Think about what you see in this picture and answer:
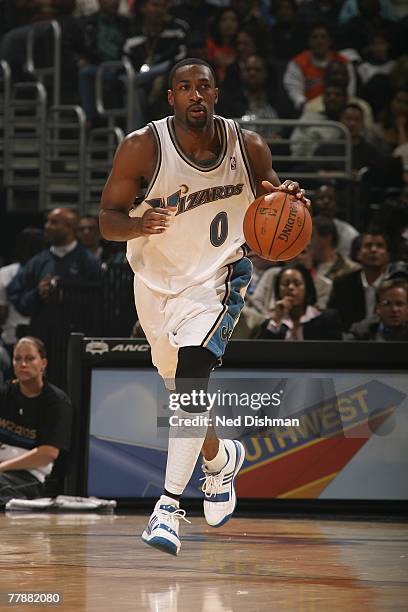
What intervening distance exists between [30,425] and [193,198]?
269cm

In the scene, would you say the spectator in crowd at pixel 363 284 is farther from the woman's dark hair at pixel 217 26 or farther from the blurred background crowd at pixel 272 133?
the woman's dark hair at pixel 217 26

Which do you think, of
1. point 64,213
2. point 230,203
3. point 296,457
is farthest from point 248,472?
point 64,213

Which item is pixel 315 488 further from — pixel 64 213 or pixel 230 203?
pixel 64 213

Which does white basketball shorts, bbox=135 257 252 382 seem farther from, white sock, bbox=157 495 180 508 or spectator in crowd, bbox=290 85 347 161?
spectator in crowd, bbox=290 85 347 161

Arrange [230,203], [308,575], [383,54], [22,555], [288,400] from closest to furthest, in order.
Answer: [308,575], [22,555], [230,203], [288,400], [383,54]

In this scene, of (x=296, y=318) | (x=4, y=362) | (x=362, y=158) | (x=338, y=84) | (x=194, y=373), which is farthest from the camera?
(x=338, y=84)

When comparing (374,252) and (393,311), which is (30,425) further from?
(374,252)

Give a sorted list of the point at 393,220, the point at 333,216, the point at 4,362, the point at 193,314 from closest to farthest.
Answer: the point at 193,314
the point at 4,362
the point at 393,220
the point at 333,216

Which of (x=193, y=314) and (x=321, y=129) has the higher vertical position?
(x=321, y=129)

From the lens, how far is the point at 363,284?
9.19 meters

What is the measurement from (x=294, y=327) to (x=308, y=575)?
377cm

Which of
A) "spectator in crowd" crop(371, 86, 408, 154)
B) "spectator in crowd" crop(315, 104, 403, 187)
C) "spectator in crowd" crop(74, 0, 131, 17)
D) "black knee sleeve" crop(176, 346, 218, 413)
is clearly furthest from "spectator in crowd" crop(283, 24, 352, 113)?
"black knee sleeve" crop(176, 346, 218, 413)

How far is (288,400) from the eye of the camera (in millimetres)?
7145

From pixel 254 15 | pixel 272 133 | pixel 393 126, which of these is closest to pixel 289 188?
pixel 272 133
